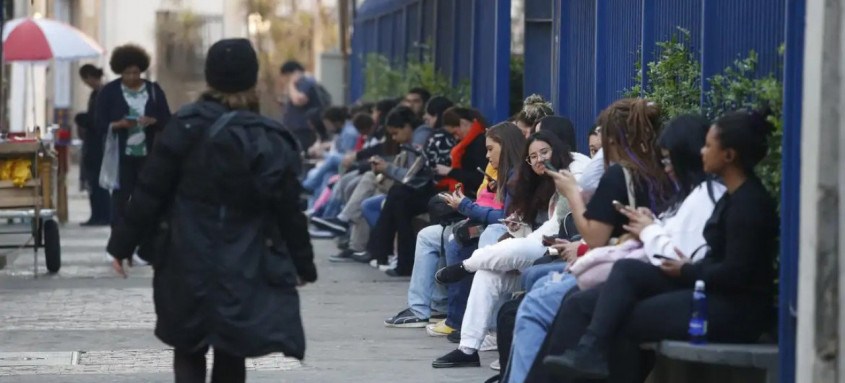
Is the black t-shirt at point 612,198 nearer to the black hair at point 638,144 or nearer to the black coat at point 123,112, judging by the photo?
the black hair at point 638,144

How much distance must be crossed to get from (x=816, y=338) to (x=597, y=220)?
4.87 ft

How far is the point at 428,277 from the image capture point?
11852 mm

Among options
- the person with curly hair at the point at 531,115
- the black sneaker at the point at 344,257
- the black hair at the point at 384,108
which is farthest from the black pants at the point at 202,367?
the black hair at the point at 384,108

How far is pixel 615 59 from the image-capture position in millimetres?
11781

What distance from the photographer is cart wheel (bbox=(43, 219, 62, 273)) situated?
15.0 metres

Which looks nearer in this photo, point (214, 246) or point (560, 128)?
point (214, 246)

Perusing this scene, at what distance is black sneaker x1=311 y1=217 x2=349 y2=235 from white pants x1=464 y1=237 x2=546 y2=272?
328 inches

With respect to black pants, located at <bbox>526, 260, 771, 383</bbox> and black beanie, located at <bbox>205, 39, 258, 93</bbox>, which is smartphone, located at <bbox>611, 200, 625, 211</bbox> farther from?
black beanie, located at <bbox>205, 39, 258, 93</bbox>

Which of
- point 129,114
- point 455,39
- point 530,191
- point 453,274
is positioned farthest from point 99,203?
point 530,191

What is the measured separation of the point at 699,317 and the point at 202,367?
1.93 metres

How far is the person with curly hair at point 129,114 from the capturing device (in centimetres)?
1542

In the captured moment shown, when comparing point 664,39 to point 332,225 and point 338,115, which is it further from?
point 338,115

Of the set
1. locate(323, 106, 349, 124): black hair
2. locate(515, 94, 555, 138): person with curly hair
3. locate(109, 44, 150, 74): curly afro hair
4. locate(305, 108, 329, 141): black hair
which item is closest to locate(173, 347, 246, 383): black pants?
locate(515, 94, 555, 138): person with curly hair

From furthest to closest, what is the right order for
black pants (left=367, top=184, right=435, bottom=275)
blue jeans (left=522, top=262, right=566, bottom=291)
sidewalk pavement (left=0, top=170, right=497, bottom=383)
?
black pants (left=367, top=184, right=435, bottom=275), sidewalk pavement (left=0, top=170, right=497, bottom=383), blue jeans (left=522, top=262, right=566, bottom=291)
